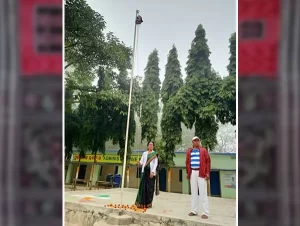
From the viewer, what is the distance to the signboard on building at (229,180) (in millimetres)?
1721

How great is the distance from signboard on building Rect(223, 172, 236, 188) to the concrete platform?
3.0 inches

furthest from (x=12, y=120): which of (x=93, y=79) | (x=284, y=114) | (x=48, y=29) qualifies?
(x=284, y=114)

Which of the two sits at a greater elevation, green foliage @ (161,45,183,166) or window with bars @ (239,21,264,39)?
window with bars @ (239,21,264,39)

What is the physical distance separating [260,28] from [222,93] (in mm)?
456

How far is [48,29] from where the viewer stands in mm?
1630

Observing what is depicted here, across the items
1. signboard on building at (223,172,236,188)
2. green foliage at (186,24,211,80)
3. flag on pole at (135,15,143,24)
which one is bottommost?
signboard on building at (223,172,236,188)

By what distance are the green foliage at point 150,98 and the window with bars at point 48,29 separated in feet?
→ 2.12

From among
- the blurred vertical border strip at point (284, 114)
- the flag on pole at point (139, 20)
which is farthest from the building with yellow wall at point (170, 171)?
the flag on pole at point (139, 20)

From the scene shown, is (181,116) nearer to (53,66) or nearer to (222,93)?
A: (222,93)

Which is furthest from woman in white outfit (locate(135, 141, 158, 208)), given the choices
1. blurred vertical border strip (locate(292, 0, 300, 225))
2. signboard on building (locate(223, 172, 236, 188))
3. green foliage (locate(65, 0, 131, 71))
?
blurred vertical border strip (locate(292, 0, 300, 225))

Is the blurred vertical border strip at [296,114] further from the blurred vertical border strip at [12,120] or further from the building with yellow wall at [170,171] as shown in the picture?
the blurred vertical border strip at [12,120]

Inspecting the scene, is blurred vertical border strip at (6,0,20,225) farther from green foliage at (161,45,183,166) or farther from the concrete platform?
green foliage at (161,45,183,166)

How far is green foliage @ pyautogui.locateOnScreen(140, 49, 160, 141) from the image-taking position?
2.07 metres

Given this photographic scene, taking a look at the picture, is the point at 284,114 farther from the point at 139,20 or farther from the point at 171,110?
the point at 139,20
